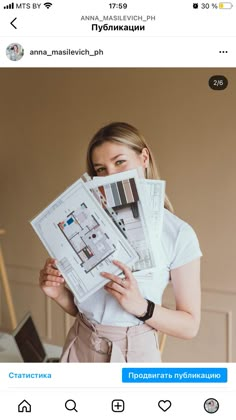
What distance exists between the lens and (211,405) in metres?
0.67

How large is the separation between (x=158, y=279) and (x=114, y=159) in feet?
0.69

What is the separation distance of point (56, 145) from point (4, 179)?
0.13 m

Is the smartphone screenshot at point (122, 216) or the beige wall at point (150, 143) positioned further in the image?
the beige wall at point (150, 143)

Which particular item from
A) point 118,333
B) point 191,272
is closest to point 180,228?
point 191,272

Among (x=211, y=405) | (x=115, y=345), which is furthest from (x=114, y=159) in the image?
(x=211, y=405)

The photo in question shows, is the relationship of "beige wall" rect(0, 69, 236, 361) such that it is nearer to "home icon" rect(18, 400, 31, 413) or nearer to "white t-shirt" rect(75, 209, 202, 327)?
"white t-shirt" rect(75, 209, 202, 327)

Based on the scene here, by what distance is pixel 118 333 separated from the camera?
70cm

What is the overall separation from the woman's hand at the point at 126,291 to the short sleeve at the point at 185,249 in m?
0.08

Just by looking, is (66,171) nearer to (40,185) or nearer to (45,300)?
(40,185)

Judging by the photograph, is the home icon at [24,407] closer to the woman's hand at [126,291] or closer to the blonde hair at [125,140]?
the woman's hand at [126,291]

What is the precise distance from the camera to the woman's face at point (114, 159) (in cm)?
70

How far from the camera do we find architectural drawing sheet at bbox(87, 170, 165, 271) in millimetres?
659
